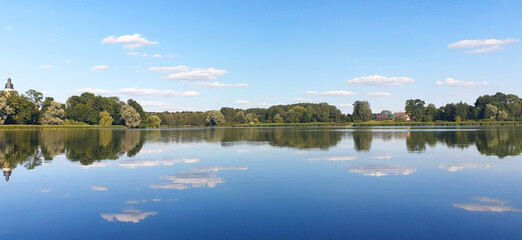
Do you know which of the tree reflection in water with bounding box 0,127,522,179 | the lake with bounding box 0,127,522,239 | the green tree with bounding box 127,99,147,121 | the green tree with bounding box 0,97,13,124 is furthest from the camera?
the green tree with bounding box 127,99,147,121

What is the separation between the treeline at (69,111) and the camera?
371 feet

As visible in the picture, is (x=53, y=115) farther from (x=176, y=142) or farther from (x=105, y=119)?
(x=176, y=142)

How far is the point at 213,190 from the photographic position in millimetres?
14289

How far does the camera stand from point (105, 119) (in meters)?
133

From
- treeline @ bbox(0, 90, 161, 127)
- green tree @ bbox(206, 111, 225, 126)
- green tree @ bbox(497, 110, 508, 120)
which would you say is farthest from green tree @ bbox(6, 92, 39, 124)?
green tree @ bbox(497, 110, 508, 120)

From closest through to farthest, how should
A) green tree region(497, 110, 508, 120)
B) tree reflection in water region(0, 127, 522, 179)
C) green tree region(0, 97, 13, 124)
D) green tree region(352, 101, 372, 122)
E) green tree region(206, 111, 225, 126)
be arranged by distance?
1. tree reflection in water region(0, 127, 522, 179)
2. green tree region(0, 97, 13, 124)
3. green tree region(497, 110, 508, 120)
4. green tree region(206, 111, 225, 126)
5. green tree region(352, 101, 372, 122)

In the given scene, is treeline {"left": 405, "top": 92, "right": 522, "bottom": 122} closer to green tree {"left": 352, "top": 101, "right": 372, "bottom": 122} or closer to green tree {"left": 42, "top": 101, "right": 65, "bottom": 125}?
green tree {"left": 352, "top": 101, "right": 372, "bottom": 122}

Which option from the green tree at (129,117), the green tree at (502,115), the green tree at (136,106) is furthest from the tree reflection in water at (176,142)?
the green tree at (502,115)

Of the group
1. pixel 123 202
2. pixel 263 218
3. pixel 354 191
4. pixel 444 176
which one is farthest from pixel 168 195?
pixel 444 176

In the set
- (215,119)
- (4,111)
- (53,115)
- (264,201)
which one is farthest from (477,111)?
→ (4,111)

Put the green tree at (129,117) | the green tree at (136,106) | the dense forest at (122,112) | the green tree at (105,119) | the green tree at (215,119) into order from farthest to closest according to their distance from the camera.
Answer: the green tree at (215,119), the green tree at (136,106), the green tree at (105,119), the green tree at (129,117), the dense forest at (122,112)

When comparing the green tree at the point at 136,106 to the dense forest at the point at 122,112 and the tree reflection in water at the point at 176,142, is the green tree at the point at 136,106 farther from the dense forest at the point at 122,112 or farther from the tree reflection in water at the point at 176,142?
the tree reflection in water at the point at 176,142

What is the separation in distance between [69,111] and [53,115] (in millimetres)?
19280

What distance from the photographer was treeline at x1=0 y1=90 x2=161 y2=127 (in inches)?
4455
